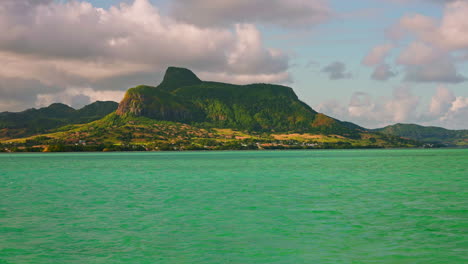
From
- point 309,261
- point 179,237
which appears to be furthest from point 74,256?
point 309,261

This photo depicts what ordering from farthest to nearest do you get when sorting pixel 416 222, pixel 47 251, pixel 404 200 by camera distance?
pixel 404 200 → pixel 416 222 → pixel 47 251

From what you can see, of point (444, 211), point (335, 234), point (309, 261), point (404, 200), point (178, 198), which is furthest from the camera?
point (178, 198)

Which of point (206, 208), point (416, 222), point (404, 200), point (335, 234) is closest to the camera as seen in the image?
→ point (335, 234)

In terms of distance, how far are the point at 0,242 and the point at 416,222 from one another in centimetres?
3341

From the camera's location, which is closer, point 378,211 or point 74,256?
point 74,256

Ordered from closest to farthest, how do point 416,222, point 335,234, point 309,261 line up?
1. point 309,261
2. point 335,234
3. point 416,222

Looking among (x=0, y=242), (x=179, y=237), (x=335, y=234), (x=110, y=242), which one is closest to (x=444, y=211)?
(x=335, y=234)

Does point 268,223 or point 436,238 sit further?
point 268,223

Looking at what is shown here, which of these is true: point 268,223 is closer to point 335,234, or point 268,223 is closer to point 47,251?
point 335,234

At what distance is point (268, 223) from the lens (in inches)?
1410

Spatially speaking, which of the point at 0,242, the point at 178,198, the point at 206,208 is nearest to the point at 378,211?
the point at 206,208

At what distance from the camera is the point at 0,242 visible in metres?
29.1

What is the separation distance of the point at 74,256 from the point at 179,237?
784 cm

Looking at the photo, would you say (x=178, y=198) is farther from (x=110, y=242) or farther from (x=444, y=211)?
(x=444, y=211)
